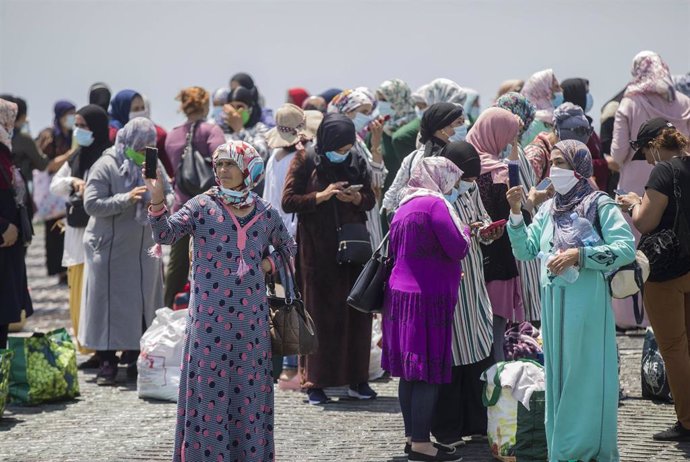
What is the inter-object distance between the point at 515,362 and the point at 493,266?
2.78 feet

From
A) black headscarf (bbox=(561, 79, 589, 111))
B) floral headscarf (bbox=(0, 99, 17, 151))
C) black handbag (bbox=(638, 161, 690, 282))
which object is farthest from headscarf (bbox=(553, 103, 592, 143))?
floral headscarf (bbox=(0, 99, 17, 151))

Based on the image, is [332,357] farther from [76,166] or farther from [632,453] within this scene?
[76,166]

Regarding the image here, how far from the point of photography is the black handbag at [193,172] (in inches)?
436

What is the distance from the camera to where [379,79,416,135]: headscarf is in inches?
507

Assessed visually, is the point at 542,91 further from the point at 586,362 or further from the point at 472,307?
the point at 586,362

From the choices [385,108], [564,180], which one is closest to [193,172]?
[385,108]

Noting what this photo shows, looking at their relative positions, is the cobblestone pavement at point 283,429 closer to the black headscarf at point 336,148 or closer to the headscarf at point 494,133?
the black headscarf at point 336,148

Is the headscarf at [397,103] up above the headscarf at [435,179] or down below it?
above

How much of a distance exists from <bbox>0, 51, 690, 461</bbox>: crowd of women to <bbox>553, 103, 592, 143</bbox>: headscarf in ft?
0.07

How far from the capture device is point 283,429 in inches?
343

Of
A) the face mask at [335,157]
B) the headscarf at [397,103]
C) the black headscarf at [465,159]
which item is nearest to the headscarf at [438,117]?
→ the black headscarf at [465,159]

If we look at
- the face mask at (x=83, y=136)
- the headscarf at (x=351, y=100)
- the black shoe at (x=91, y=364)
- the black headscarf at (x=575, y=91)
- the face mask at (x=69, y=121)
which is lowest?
the black shoe at (x=91, y=364)

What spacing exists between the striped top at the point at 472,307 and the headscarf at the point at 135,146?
322 centimetres

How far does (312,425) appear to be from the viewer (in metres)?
8.83
